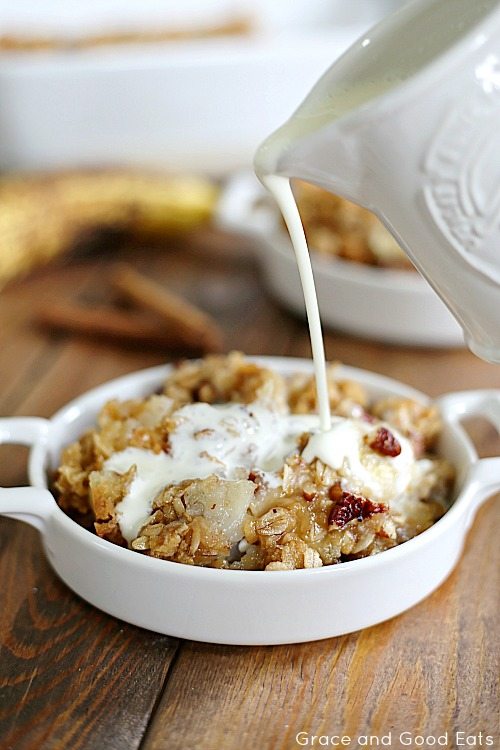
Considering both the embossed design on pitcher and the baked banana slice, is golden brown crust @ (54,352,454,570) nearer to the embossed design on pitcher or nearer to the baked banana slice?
the embossed design on pitcher

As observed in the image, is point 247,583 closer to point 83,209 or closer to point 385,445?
point 385,445

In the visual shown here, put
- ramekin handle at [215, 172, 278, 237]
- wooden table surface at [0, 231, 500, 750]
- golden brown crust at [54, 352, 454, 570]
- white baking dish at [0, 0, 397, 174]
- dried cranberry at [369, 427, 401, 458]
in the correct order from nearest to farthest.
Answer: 1. wooden table surface at [0, 231, 500, 750]
2. golden brown crust at [54, 352, 454, 570]
3. dried cranberry at [369, 427, 401, 458]
4. ramekin handle at [215, 172, 278, 237]
5. white baking dish at [0, 0, 397, 174]

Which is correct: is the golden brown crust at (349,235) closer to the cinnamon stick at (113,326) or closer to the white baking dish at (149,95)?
the cinnamon stick at (113,326)

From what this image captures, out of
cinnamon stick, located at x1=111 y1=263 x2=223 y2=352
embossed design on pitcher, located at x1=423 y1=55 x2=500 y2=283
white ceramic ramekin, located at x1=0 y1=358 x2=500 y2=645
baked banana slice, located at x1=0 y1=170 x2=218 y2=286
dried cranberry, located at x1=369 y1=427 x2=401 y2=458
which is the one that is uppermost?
embossed design on pitcher, located at x1=423 y1=55 x2=500 y2=283

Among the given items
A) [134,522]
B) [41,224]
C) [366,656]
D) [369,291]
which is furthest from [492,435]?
[41,224]

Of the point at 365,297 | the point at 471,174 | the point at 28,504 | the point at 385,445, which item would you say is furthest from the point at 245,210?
the point at 471,174

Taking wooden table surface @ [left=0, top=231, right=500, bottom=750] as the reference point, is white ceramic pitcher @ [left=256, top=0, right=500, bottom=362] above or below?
above

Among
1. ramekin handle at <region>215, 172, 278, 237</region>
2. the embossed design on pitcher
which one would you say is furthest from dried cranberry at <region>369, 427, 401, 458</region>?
ramekin handle at <region>215, 172, 278, 237</region>
